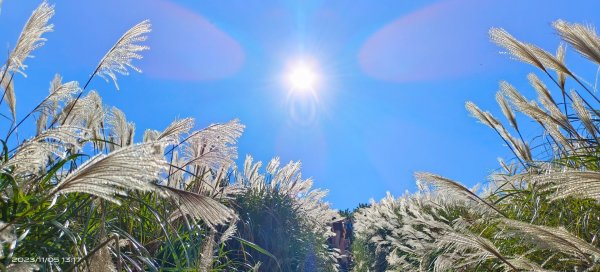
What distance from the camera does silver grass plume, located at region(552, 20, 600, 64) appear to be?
3062 mm

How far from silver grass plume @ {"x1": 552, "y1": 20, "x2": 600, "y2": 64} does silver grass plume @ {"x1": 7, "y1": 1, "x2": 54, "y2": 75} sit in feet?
8.96

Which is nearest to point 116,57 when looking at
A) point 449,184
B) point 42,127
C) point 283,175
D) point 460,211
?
point 42,127

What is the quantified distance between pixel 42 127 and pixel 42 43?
556mm

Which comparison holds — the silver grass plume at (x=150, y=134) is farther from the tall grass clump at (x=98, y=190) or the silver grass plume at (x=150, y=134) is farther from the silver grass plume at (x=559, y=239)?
the silver grass plume at (x=559, y=239)

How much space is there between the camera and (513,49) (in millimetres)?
3770

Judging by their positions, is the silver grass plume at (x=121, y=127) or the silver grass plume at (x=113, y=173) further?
the silver grass plume at (x=121, y=127)

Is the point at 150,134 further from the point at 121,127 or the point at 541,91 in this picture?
the point at 541,91

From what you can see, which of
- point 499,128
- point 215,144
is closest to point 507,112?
point 499,128

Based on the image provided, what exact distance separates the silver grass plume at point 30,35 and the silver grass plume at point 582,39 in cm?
273

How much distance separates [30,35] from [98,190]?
4.97 ft

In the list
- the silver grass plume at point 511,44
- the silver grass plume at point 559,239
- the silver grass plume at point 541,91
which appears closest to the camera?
the silver grass plume at point 559,239

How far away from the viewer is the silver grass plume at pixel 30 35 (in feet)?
8.75

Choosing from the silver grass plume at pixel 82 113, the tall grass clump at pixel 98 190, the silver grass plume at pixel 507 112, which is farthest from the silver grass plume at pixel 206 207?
the silver grass plume at pixel 507 112
